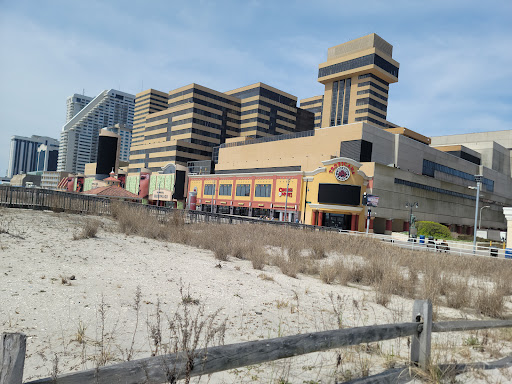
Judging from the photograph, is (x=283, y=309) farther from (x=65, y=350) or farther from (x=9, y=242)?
(x=9, y=242)

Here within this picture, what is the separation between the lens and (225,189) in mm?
67875

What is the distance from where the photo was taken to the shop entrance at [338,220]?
48.2m

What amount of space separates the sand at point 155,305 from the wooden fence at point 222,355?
74 centimetres

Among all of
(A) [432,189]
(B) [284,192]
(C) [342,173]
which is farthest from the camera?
(A) [432,189]

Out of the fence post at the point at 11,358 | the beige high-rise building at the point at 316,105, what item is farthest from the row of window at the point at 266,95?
the fence post at the point at 11,358

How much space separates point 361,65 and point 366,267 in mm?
97805

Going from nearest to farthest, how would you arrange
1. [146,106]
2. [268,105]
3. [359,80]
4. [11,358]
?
[11,358] < [359,80] < [268,105] < [146,106]

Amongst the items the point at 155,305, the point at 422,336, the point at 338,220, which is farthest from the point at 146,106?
the point at 422,336

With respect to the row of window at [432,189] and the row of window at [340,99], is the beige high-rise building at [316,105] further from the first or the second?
the row of window at [432,189]

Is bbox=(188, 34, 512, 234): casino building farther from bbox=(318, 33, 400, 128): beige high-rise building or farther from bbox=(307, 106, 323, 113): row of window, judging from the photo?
bbox=(307, 106, 323, 113): row of window

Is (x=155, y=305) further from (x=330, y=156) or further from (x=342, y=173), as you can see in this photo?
(x=330, y=156)

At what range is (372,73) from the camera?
9744 cm

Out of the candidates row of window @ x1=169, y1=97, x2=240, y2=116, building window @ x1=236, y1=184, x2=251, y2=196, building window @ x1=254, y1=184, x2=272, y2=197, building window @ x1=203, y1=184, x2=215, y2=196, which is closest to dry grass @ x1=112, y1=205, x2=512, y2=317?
building window @ x1=254, y1=184, x2=272, y2=197

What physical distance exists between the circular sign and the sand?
36.4 m
